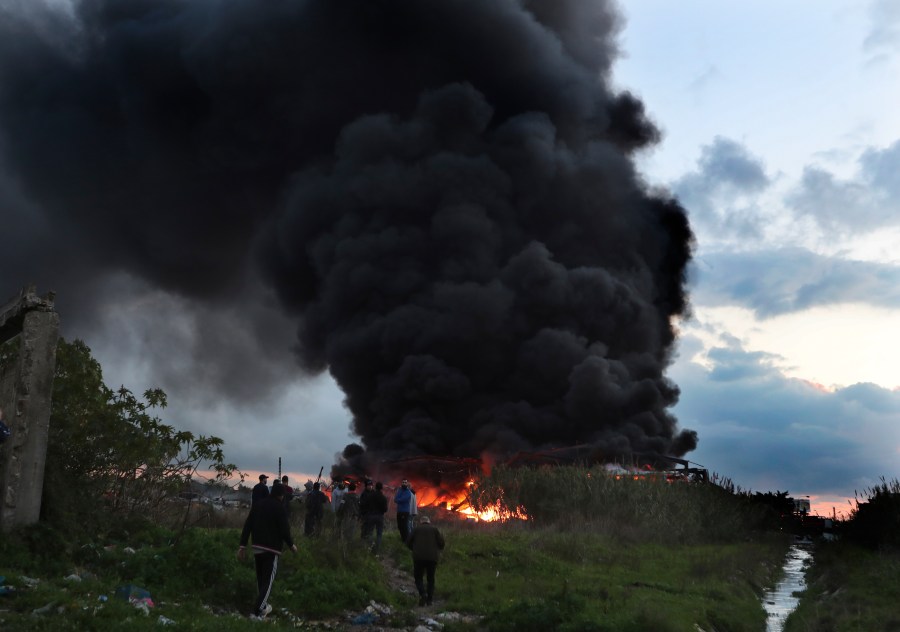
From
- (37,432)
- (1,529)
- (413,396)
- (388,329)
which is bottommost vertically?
(1,529)

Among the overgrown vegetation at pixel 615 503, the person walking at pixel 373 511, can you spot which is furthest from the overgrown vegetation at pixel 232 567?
the overgrown vegetation at pixel 615 503

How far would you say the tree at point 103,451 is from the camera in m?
16.2

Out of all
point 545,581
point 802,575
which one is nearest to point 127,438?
point 545,581

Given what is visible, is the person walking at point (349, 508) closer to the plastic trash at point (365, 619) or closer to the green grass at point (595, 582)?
the green grass at point (595, 582)

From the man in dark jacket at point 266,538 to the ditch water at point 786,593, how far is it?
1068 cm

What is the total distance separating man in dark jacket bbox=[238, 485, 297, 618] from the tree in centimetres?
521

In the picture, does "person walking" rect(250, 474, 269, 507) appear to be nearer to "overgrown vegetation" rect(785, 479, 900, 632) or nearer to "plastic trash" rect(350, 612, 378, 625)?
"plastic trash" rect(350, 612, 378, 625)

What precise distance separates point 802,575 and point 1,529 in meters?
24.5

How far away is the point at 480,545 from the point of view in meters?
21.7

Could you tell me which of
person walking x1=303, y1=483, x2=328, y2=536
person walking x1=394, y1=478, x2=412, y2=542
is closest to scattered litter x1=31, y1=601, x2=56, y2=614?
person walking x1=303, y1=483, x2=328, y2=536

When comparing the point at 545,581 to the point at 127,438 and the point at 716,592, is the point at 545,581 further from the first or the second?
the point at 127,438

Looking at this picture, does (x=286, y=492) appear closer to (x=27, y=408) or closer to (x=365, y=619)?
(x=365, y=619)

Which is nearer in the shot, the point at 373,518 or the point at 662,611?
the point at 662,611

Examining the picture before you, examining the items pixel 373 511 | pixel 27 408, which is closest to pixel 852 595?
pixel 373 511
